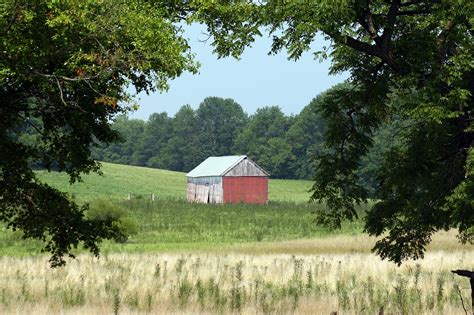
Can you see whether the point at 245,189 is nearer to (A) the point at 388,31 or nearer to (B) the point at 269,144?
(A) the point at 388,31

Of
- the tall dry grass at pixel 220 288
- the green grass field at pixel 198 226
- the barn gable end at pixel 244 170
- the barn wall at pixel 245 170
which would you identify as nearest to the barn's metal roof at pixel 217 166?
the barn gable end at pixel 244 170

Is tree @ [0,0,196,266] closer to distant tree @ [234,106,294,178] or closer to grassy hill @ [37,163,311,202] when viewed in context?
grassy hill @ [37,163,311,202]

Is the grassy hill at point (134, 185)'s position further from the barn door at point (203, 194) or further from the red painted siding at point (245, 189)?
the barn door at point (203, 194)

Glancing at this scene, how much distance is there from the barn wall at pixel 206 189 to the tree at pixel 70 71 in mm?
77256

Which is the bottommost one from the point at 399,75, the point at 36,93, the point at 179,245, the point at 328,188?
the point at 179,245

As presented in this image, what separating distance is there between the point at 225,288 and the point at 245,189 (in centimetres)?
7597

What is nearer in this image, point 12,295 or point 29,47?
point 29,47

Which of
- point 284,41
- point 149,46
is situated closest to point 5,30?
point 149,46

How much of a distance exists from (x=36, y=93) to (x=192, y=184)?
86559 mm

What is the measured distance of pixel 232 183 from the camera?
3728 inches

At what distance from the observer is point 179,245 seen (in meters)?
45.3

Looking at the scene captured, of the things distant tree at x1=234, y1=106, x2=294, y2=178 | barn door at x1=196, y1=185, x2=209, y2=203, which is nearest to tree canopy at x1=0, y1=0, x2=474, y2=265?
barn door at x1=196, y1=185, x2=209, y2=203

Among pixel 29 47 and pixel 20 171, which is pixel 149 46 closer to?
pixel 29 47

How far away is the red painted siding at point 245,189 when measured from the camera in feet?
310
